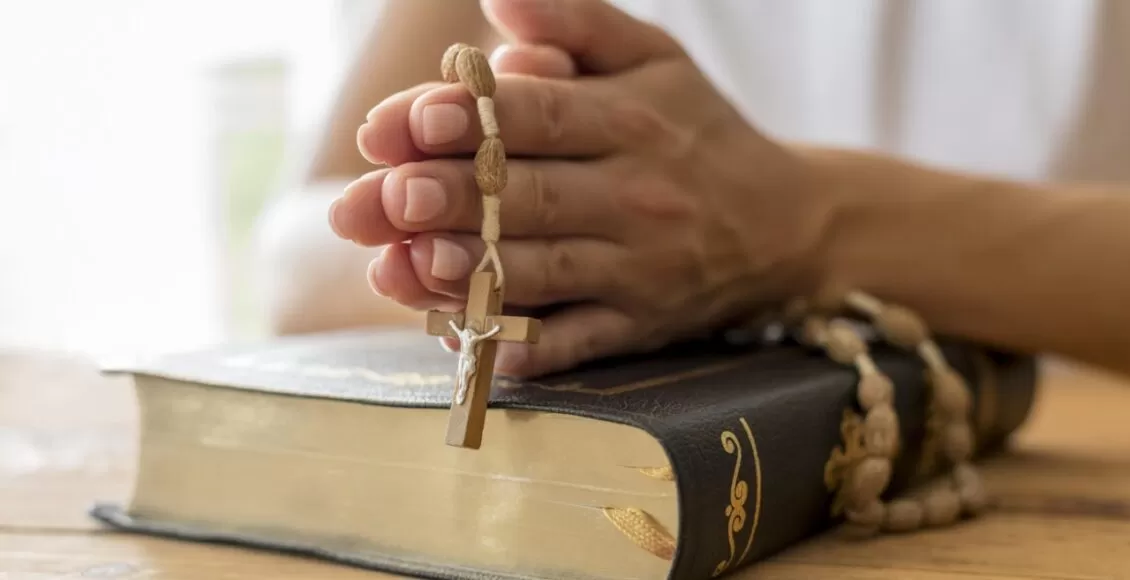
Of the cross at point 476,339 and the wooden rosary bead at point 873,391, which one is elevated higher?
the cross at point 476,339

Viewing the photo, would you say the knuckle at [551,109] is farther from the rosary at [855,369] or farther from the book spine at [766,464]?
the book spine at [766,464]

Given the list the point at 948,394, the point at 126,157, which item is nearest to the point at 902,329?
the point at 948,394

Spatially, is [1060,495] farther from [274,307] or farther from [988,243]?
[274,307]

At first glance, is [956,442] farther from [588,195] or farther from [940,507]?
[588,195]

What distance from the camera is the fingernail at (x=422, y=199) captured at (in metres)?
0.48

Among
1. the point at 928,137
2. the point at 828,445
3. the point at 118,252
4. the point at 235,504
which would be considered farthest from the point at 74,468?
the point at 118,252

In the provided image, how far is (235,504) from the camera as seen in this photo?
1.80ft

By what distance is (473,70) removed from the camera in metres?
0.50

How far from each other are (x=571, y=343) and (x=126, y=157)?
170cm

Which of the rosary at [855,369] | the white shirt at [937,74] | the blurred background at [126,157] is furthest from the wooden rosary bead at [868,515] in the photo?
the blurred background at [126,157]

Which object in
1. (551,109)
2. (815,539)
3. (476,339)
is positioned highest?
(551,109)

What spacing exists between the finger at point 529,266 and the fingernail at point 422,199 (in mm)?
18

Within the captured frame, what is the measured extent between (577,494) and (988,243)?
484mm

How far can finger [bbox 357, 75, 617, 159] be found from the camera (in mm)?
481
